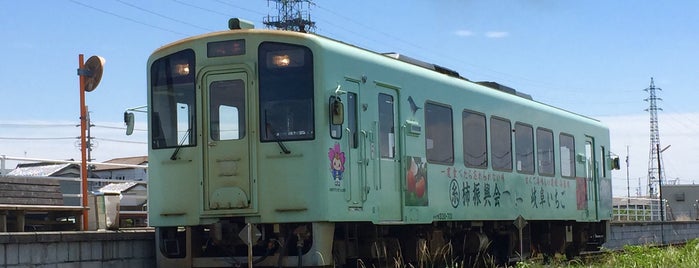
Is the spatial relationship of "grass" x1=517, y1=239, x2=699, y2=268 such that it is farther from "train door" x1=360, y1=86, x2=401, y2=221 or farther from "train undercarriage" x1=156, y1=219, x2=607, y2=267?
"train door" x1=360, y1=86, x2=401, y2=221

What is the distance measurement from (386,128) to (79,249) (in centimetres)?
367

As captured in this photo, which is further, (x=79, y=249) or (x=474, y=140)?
(x=474, y=140)

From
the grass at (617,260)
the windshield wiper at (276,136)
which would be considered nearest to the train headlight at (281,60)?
the windshield wiper at (276,136)

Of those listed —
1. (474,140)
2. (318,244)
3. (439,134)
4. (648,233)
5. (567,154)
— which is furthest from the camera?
(648,233)

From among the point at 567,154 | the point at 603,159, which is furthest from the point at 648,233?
the point at 567,154

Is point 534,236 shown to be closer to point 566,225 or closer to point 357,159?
point 566,225

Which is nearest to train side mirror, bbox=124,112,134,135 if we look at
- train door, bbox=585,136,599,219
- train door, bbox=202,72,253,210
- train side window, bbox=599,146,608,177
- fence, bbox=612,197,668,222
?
train door, bbox=202,72,253,210

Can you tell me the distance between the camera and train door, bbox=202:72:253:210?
428 inches

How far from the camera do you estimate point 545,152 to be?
16.9m

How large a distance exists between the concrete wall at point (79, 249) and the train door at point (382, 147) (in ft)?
8.84

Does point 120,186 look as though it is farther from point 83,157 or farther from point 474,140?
point 474,140

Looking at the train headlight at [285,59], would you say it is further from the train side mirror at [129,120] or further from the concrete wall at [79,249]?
the concrete wall at [79,249]

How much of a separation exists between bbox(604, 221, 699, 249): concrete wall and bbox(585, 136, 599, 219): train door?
5307mm

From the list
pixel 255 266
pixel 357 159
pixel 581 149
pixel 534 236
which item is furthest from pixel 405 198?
pixel 581 149
